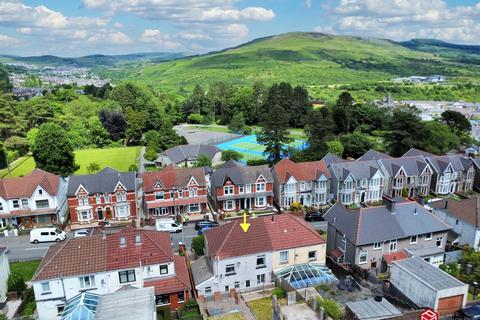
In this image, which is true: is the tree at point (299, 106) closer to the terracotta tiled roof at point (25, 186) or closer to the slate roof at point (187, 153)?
the slate roof at point (187, 153)

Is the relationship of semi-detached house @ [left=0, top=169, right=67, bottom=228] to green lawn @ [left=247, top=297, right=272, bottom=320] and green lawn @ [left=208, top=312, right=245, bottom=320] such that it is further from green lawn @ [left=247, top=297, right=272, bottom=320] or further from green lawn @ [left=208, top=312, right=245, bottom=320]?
green lawn @ [left=247, top=297, right=272, bottom=320]

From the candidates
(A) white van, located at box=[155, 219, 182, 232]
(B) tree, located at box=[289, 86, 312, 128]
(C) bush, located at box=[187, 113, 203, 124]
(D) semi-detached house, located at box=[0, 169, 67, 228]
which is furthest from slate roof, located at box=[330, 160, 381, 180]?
(C) bush, located at box=[187, 113, 203, 124]

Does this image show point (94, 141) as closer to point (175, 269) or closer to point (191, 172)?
point (191, 172)

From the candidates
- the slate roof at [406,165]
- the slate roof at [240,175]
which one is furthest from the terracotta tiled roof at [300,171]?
the slate roof at [406,165]

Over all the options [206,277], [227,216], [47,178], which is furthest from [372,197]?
[47,178]

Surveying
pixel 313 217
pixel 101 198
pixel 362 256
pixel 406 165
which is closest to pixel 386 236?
pixel 362 256

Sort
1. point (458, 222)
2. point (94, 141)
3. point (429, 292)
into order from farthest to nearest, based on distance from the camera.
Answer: point (94, 141) < point (458, 222) < point (429, 292)
